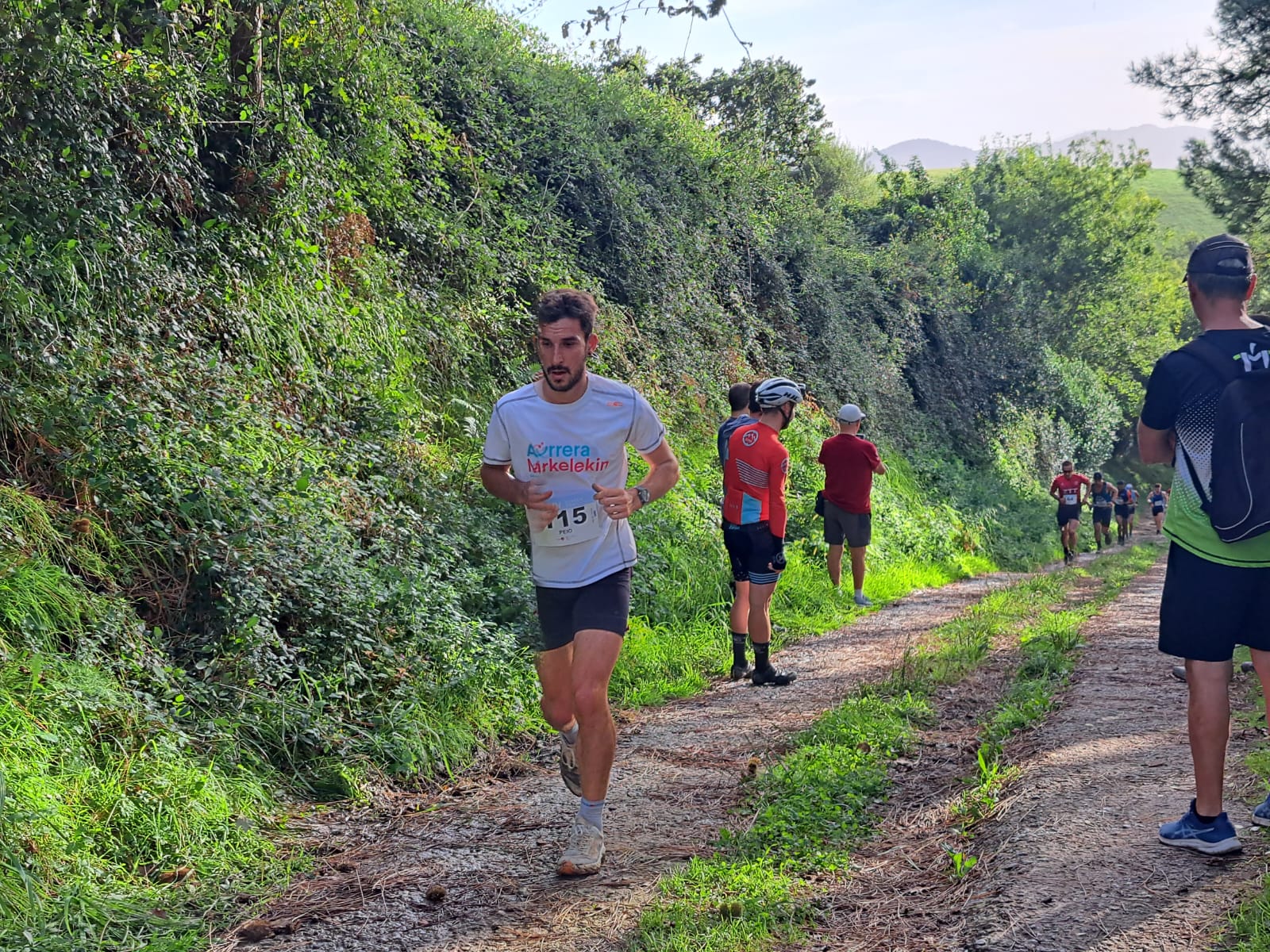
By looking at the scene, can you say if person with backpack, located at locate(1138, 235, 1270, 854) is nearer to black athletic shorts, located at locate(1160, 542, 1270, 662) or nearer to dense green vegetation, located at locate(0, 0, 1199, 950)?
black athletic shorts, located at locate(1160, 542, 1270, 662)

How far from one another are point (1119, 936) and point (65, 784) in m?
3.89

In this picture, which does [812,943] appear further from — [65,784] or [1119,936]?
Result: [65,784]

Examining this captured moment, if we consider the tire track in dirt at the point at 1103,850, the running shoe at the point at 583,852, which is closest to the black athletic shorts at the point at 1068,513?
the tire track in dirt at the point at 1103,850

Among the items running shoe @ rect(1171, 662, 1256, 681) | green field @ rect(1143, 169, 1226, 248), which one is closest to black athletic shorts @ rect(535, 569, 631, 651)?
running shoe @ rect(1171, 662, 1256, 681)

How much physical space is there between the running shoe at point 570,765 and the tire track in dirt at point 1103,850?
5.68 feet

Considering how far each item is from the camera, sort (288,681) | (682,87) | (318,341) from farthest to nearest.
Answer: (682,87)
(318,341)
(288,681)

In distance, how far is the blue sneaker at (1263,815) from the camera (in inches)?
157

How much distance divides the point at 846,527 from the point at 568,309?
7673 mm

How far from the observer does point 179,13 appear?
788 cm

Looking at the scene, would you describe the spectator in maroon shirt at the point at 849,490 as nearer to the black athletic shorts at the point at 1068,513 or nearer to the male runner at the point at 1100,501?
the black athletic shorts at the point at 1068,513

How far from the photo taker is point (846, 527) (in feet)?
37.7

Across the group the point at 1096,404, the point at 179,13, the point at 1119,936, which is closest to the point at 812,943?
the point at 1119,936

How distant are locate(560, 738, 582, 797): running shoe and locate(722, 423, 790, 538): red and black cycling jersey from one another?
130 inches

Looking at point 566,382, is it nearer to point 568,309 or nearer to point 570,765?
point 568,309
